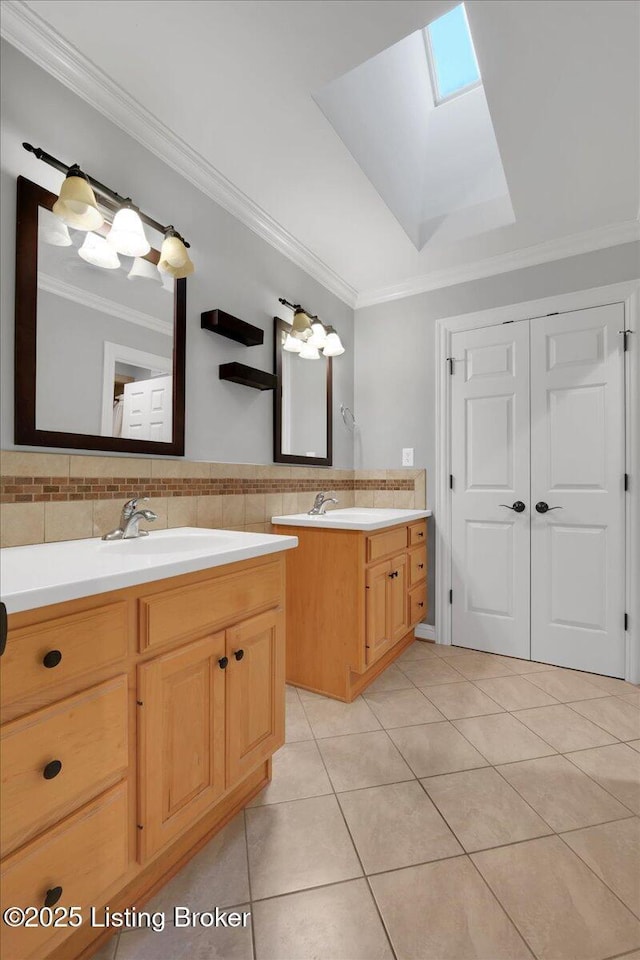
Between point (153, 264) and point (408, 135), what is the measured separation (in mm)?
1428

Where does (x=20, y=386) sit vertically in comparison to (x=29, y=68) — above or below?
below

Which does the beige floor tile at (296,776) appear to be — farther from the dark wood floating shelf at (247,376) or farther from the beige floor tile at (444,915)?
the dark wood floating shelf at (247,376)

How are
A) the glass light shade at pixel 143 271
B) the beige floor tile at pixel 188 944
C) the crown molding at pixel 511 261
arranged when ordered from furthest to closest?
the crown molding at pixel 511 261 < the glass light shade at pixel 143 271 < the beige floor tile at pixel 188 944

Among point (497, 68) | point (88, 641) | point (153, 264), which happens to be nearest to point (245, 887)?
point (88, 641)

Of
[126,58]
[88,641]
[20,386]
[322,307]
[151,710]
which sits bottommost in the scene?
[151,710]

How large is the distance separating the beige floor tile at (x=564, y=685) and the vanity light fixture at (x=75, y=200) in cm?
281

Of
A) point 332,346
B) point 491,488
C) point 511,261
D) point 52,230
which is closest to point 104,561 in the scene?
point 52,230

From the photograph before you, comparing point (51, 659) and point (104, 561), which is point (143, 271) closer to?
point (104, 561)

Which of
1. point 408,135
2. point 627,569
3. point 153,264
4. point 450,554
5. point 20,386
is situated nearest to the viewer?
point 20,386

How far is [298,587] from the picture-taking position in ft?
7.20

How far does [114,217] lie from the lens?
4.87 feet

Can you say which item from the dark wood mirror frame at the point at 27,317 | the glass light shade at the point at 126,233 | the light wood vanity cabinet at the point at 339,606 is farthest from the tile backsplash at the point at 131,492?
the glass light shade at the point at 126,233

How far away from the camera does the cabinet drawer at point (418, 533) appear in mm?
2592

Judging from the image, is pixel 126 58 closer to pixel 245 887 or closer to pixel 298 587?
pixel 298 587
